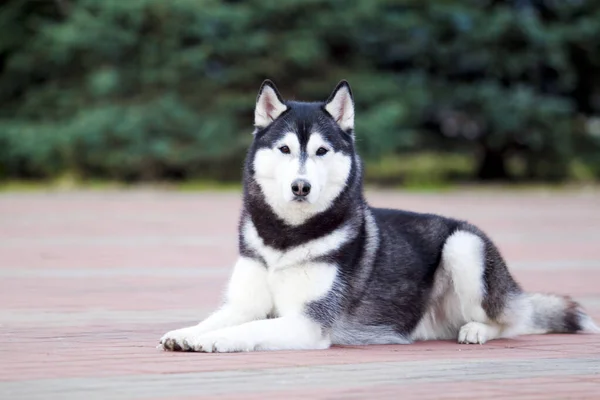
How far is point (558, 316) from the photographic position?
26.2 ft

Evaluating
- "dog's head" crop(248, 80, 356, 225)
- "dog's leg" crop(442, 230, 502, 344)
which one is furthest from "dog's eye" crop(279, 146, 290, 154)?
"dog's leg" crop(442, 230, 502, 344)

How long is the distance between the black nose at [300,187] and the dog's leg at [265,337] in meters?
0.69

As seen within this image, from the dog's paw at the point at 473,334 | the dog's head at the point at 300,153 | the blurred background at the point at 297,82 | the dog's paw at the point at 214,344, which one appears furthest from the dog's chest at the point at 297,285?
the blurred background at the point at 297,82

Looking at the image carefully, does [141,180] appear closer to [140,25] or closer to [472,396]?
[140,25]

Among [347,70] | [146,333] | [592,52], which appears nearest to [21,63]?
[347,70]

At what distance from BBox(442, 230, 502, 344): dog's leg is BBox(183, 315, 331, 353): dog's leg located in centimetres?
111

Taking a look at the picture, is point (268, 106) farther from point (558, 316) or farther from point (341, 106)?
point (558, 316)

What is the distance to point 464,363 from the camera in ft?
21.6

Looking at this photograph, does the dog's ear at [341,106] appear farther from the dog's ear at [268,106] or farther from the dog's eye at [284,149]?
the dog's eye at [284,149]

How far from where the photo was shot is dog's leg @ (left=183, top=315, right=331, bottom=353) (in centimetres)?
668

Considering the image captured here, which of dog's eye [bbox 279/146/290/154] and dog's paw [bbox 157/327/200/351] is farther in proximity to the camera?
dog's eye [bbox 279/146/290/154]

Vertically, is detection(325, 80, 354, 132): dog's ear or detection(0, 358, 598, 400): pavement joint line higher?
detection(325, 80, 354, 132): dog's ear

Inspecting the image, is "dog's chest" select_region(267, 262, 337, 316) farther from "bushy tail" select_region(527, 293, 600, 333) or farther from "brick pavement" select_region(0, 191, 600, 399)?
"bushy tail" select_region(527, 293, 600, 333)

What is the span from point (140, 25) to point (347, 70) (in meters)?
4.96
